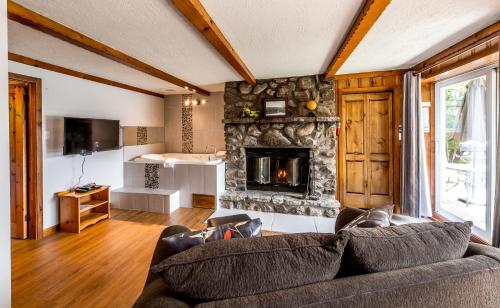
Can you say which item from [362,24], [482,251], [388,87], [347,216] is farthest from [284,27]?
[388,87]

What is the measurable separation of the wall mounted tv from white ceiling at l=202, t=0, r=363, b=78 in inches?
97.1

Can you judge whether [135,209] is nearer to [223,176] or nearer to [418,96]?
[223,176]

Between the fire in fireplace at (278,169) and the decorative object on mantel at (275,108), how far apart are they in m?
0.61

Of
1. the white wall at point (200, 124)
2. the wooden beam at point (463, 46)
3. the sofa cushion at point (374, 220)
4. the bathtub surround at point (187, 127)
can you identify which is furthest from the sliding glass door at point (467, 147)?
the bathtub surround at point (187, 127)

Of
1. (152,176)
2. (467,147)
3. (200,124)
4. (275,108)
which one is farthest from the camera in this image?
(200,124)

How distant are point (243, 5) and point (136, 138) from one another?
3805 mm

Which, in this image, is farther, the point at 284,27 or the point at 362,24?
the point at 284,27

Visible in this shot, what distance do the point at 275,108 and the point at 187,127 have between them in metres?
2.50

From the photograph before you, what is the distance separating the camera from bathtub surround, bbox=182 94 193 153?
5473 mm

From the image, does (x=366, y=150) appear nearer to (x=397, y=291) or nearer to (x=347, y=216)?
(x=347, y=216)

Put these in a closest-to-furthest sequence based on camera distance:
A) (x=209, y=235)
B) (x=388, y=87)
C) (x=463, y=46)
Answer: (x=209, y=235) < (x=463, y=46) < (x=388, y=87)

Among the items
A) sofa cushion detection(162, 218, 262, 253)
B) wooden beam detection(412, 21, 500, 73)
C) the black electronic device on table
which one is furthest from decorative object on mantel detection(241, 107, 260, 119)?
sofa cushion detection(162, 218, 262, 253)

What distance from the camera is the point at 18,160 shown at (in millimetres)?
2846

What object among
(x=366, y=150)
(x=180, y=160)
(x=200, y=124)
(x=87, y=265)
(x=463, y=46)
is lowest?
(x=87, y=265)
